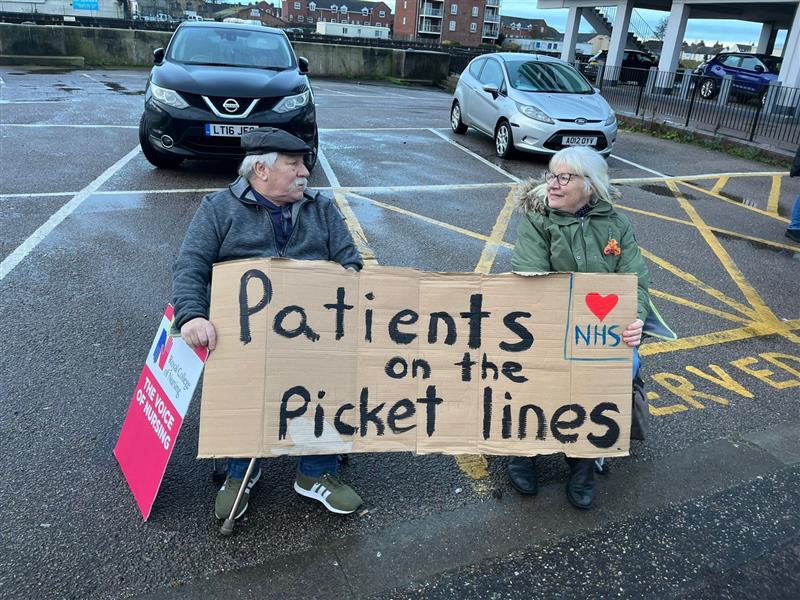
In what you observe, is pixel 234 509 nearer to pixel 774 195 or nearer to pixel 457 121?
pixel 774 195

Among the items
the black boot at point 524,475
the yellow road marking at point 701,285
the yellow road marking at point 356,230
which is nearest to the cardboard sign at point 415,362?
the black boot at point 524,475

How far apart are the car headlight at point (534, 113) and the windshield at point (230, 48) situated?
3729 mm

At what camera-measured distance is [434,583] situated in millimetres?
2346

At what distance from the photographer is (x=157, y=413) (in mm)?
2650

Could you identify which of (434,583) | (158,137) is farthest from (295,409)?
(158,137)

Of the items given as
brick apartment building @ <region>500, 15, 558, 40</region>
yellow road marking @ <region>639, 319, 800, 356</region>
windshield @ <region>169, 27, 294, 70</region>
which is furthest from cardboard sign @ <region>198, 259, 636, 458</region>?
brick apartment building @ <region>500, 15, 558, 40</region>

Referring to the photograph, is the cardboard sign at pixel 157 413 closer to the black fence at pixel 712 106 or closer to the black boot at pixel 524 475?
the black boot at pixel 524 475

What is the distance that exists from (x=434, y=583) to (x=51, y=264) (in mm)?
4210

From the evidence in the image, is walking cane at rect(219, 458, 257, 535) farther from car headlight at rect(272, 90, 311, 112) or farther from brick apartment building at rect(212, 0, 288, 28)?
brick apartment building at rect(212, 0, 288, 28)

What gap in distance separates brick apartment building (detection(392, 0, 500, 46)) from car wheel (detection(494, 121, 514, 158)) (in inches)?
3238

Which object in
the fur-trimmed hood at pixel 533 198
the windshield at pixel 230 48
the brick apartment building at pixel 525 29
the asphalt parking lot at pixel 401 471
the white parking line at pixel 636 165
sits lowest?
the asphalt parking lot at pixel 401 471

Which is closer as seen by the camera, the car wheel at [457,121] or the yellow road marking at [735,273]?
the yellow road marking at [735,273]

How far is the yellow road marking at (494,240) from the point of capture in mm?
5559

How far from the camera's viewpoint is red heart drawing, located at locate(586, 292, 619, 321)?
8.42 feet
